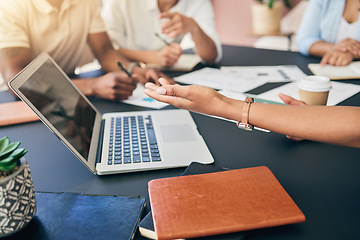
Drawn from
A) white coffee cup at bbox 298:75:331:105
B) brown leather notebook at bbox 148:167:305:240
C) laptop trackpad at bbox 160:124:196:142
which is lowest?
laptop trackpad at bbox 160:124:196:142

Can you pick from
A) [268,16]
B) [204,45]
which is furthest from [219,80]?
[268,16]

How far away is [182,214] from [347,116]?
1.32 feet

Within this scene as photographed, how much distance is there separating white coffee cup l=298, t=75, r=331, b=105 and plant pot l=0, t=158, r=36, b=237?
0.79m

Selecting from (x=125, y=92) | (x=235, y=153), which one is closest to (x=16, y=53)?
(x=125, y=92)

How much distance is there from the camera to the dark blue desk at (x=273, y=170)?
1.69 ft

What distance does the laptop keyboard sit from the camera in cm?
70

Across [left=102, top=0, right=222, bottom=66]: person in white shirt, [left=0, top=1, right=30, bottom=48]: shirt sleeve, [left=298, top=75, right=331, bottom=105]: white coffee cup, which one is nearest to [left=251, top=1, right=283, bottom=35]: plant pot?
[left=102, top=0, right=222, bottom=66]: person in white shirt

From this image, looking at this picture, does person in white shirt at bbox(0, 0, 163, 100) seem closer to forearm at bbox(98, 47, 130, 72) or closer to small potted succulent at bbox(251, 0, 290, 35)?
forearm at bbox(98, 47, 130, 72)

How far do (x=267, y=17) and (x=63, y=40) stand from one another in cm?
235

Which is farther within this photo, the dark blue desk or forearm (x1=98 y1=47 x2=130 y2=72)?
forearm (x1=98 y1=47 x2=130 y2=72)

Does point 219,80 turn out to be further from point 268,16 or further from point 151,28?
point 268,16

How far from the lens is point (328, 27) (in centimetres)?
172

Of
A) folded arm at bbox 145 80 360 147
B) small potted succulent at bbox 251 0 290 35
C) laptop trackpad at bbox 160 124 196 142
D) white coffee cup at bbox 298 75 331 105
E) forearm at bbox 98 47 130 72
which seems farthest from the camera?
small potted succulent at bbox 251 0 290 35

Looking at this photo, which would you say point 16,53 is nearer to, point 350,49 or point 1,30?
point 1,30
